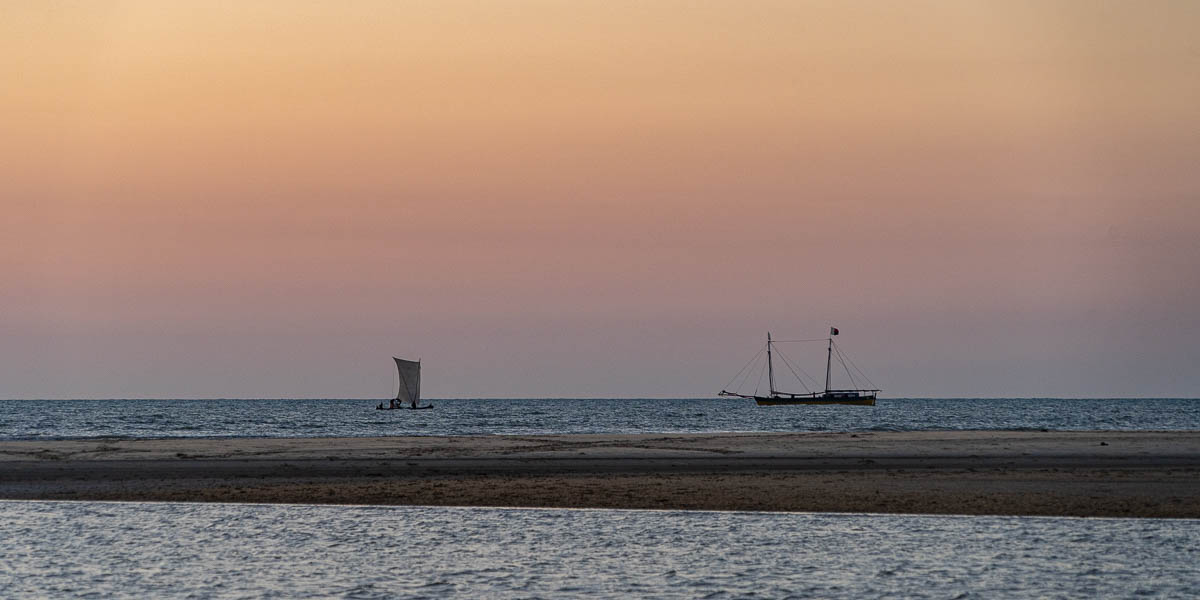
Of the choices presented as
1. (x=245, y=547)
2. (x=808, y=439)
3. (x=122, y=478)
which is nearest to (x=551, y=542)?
(x=245, y=547)

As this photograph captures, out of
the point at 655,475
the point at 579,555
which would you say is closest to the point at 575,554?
the point at 579,555

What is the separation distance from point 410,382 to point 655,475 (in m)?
129

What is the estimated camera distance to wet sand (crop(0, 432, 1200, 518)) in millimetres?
31703

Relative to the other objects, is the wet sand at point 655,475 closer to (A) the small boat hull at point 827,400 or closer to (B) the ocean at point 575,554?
(B) the ocean at point 575,554

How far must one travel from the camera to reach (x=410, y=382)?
166 meters

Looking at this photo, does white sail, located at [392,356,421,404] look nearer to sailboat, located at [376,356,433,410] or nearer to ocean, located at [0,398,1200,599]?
sailboat, located at [376,356,433,410]

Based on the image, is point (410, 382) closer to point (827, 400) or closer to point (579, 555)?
point (827, 400)

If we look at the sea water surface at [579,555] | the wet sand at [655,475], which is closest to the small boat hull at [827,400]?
the wet sand at [655,475]

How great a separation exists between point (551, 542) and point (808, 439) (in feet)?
130

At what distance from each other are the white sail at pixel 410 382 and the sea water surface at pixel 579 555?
13322cm

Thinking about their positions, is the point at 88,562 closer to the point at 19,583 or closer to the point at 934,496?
the point at 19,583

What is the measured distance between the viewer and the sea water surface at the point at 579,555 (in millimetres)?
19766

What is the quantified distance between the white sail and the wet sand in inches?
4098

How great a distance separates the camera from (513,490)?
34688 millimetres
